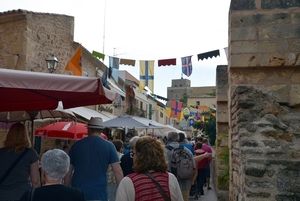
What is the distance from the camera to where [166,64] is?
47.3ft

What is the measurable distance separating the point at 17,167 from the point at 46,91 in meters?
1.15

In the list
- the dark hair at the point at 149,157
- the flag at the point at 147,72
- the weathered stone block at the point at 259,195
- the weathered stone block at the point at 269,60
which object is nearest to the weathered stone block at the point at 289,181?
the weathered stone block at the point at 259,195

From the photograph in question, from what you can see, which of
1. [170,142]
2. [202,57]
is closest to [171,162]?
[170,142]

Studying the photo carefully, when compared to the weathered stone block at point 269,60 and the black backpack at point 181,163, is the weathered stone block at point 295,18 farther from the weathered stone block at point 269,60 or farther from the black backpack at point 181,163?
the black backpack at point 181,163

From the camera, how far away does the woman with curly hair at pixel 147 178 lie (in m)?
3.35

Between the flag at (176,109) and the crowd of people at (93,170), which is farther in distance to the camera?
the flag at (176,109)

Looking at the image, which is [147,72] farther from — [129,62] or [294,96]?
[294,96]

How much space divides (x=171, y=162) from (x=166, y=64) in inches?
291

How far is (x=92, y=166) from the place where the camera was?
4828 mm

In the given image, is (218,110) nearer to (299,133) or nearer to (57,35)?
(299,133)

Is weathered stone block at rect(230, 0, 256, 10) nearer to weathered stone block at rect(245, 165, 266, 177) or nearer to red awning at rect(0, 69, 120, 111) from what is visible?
red awning at rect(0, 69, 120, 111)

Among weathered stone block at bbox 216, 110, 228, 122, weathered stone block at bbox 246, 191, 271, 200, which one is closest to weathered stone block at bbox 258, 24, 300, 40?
weathered stone block at bbox 246, 191, 271, 200

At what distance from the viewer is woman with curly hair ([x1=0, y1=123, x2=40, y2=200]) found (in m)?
4.52

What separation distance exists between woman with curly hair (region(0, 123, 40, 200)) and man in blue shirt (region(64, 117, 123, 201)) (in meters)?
0.46
